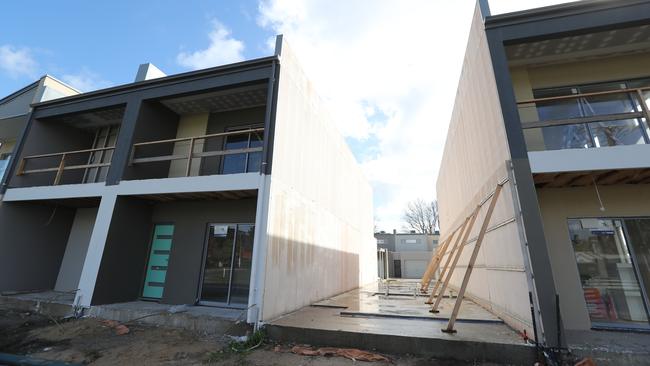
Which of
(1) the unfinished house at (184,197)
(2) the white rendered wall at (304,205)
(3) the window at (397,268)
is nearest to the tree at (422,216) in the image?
(3) the window at (397,268)

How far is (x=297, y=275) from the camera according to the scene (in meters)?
6.90

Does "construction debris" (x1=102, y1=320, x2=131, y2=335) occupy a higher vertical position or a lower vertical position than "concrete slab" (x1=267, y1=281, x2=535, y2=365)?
lower

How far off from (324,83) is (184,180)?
5300mm

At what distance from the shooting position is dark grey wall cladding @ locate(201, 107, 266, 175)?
8156 millimetres

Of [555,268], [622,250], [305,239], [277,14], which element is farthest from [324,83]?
[622,250]

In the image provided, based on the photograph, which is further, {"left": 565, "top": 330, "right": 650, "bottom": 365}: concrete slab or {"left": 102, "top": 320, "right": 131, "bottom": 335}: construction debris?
{"left": 102, "top": 320, "right": 131, "bottom": 335}: construction debris

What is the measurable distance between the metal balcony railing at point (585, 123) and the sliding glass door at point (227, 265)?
6599 mm

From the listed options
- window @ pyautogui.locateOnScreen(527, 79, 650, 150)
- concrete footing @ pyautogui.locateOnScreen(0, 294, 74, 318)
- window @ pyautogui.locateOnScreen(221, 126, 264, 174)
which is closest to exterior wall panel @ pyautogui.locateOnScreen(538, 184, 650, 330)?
window @ pyautogui.locateOnScreen(527, 79, 650, 150)

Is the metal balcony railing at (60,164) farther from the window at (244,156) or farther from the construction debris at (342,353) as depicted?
the construction debris at (342,353)

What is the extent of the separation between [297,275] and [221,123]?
505 cm

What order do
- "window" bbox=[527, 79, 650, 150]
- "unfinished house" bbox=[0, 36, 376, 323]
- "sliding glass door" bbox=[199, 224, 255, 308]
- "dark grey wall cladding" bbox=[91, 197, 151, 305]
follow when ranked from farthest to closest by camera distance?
"sliding glass door" bbox=[199, 224, 255, 308] → "dark grey wall cladding" bbox=[91, 197, 151, 305] → "unfinished house" bbox=[0, 36, 376, 323] → "window" bbox=[527, 79, 650, 150]

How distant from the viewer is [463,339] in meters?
4.12

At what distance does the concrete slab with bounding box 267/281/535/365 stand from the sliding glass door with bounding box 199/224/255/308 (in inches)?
65.8

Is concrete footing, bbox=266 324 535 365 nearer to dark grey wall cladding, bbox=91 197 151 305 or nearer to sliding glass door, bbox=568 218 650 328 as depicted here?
sliding glass door, bbox=568 218 650 328
